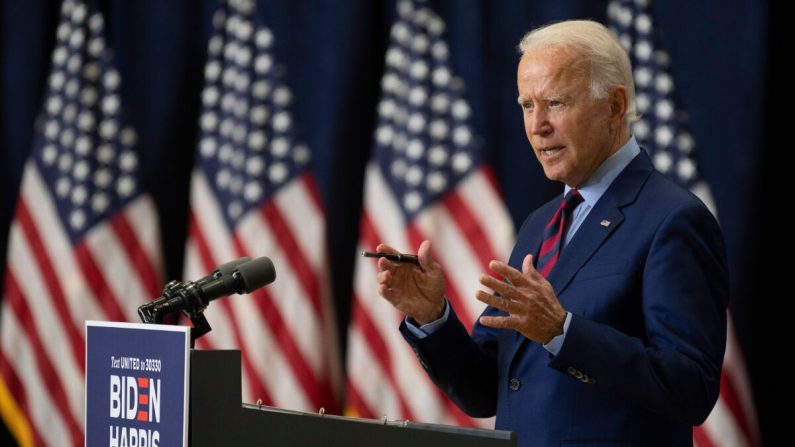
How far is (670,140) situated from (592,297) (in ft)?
6.45

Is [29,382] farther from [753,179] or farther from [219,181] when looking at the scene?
[753,179]

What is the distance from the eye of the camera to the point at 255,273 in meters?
1.79

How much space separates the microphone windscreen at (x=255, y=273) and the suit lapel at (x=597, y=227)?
19.9 inches

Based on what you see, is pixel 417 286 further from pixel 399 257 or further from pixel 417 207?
pixel 417 207

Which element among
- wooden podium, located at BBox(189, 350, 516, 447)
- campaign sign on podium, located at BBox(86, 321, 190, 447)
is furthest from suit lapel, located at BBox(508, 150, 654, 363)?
campaign sign on podium, located at BBox(86, 321, 190, 447)

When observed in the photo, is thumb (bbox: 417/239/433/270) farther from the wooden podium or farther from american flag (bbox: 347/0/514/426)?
american flag (bbox: 347/0/514/426)

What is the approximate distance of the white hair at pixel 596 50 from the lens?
A: 78.5 inches

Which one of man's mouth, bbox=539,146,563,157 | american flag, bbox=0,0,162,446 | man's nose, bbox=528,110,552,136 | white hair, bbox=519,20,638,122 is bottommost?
american flag, bbox=0,0,162,446

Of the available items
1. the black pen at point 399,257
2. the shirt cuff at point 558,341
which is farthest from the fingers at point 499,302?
the black pen at point 399,257

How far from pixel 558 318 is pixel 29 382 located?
3.13 m

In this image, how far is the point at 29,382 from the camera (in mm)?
4203

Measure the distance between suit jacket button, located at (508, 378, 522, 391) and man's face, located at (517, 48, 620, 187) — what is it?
0.40 metres

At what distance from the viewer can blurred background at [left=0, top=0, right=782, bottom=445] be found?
360 cm

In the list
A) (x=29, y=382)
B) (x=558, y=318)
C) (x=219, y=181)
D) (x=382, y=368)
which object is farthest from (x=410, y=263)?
(x=29, y=382)
